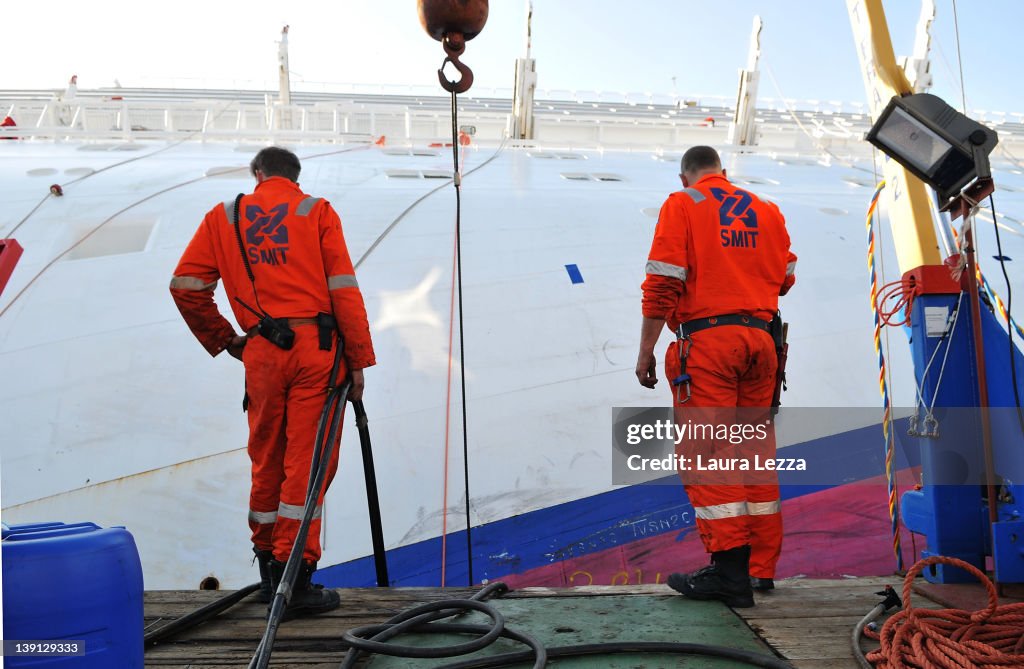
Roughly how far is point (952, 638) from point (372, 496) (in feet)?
6.86

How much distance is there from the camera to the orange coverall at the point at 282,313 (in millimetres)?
3010

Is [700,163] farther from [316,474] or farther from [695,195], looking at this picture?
[316,474]

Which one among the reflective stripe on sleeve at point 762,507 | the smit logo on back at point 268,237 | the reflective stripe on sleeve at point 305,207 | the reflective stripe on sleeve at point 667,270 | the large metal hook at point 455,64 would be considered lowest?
the reflective stripe on sleeve at point 762,507

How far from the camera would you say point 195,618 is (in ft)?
9.18

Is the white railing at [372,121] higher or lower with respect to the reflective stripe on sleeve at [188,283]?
higher

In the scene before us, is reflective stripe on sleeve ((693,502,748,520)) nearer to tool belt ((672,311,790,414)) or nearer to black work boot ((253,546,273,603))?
tool belt ((672,311,790,414))

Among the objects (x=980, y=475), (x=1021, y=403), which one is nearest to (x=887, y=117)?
(x=1021, y=403)

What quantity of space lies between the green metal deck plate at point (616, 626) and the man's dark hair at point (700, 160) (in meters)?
1.69

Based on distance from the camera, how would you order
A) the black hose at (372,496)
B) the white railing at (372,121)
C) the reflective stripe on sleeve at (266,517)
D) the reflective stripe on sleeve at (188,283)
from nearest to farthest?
the reflective stripe on sleeve at (266,517)
the reflective stripe on sleeve at (188,283)
the black hose at (372,496)
the white railing at (372,121)

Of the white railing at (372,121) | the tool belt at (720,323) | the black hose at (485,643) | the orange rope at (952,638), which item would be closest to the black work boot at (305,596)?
the black hose at (485,643)

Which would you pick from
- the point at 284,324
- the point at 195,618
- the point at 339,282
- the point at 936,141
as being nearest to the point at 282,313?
the point at 284,324

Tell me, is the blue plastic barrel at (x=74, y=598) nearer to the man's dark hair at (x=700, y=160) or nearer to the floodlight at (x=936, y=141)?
the man's dark hair at (x=700, y=160)

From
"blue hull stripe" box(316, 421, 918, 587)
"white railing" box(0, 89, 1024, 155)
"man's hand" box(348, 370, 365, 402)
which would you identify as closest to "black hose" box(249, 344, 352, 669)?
"man's hand" box(348, 370, 365, 402)

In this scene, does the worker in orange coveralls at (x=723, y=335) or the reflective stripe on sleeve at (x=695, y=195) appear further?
the reflective stripe on sleeve at (x=695, y=195)
